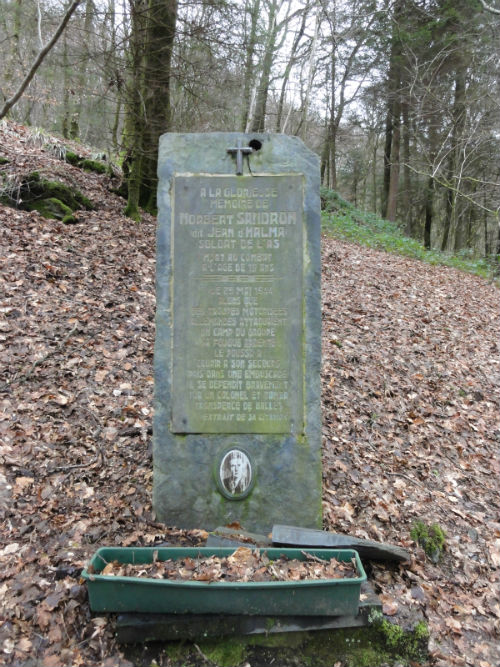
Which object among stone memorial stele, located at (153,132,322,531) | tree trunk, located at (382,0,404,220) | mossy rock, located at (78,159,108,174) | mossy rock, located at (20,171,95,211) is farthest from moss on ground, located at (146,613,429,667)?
tree trunk, located at (382,0,404,220)

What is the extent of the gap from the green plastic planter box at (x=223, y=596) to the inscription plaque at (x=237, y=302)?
1.04 meters

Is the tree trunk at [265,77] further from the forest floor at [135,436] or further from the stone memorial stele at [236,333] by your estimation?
the stone memorial stele at [236,333]

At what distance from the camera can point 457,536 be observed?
3.88m

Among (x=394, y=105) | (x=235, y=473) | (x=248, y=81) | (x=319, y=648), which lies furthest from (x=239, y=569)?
(x=394, y=105)

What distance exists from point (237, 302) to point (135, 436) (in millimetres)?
1746

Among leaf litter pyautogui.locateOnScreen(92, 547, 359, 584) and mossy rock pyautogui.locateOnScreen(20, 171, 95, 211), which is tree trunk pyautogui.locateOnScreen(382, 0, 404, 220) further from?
leaf litter pyautogui.locateOnScreen(92, 547, 359, 584)

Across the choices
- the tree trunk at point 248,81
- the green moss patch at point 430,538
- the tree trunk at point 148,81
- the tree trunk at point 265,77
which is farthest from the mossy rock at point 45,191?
the tree trunk at point 265,77

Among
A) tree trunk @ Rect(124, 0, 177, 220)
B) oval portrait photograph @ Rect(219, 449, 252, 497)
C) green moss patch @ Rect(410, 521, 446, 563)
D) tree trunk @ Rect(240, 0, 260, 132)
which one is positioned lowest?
green moss patch @ Rect(410, 521, 446, 563)

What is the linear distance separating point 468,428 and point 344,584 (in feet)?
11.9

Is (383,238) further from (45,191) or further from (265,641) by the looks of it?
(265,641)

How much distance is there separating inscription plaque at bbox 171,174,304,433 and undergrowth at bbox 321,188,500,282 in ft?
38.6

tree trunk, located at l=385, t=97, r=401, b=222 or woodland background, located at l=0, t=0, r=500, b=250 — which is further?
tree trunk, located at l=385, t=97, r=401, b=222

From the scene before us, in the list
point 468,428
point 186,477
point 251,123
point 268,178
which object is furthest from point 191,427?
point 251,123

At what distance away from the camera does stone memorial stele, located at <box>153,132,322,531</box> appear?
11.0ft
